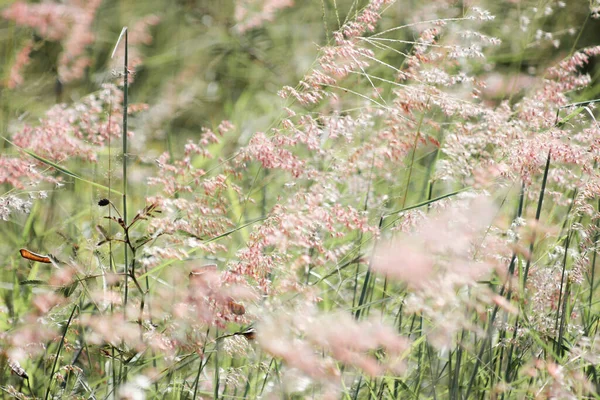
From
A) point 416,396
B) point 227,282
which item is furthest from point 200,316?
point 416,396

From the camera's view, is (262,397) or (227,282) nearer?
(227,282)

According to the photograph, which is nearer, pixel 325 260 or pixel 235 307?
pixel 235 307

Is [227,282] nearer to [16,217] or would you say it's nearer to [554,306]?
[554,306]

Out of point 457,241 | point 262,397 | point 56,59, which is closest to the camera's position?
point 457,241

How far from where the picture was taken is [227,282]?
40.5 inches

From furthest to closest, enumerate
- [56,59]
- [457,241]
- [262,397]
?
[56,59] → [262,397] → [457,241]

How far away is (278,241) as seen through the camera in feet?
3.42

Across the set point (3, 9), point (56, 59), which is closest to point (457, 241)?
point (3, 9)

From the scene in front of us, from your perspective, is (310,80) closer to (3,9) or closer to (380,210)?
(380,210)

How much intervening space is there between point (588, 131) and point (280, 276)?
1.95ft

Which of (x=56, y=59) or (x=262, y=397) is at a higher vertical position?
(x=56, y=59)

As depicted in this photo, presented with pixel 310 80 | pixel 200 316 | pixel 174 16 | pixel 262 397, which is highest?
pixel 174 16

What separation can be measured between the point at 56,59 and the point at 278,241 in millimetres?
2131

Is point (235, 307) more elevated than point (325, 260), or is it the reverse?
point (325, 260)
